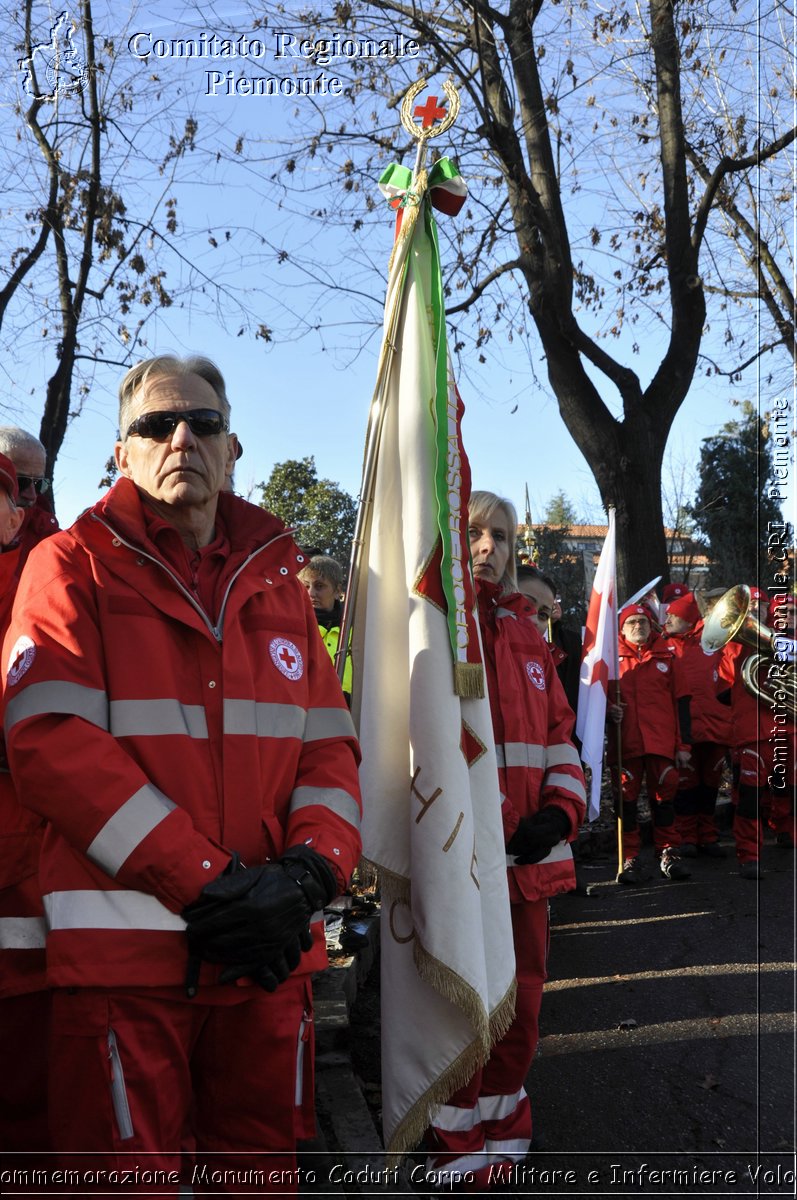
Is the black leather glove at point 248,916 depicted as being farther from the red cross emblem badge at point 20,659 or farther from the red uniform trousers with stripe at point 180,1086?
the red cross emblem badge at point 20,659

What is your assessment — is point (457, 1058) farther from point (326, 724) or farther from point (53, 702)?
point (53, 702)

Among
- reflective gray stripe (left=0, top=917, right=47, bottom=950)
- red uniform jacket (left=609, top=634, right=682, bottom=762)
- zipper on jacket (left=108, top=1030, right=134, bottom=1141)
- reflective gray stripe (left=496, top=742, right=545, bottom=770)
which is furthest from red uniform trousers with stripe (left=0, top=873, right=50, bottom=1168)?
red uniform jacket (left=609, top=634, right=682, bottom=762)

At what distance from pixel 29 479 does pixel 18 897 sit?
1474 mm

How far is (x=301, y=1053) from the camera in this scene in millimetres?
2277

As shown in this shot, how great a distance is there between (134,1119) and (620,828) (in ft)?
21.5

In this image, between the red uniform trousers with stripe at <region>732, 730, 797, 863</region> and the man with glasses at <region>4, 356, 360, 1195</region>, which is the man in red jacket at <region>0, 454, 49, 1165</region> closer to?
the man with glasses at <region>4, 356, 360, 1195</region>

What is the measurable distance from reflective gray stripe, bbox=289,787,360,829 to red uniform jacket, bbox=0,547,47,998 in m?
0.64

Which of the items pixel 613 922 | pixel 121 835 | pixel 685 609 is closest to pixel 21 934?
pixel 121 835

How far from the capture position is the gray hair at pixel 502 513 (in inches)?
156

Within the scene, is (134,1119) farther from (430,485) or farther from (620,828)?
(620,828)

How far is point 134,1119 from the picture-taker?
2.01m

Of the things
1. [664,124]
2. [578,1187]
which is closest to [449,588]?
[578,1187]

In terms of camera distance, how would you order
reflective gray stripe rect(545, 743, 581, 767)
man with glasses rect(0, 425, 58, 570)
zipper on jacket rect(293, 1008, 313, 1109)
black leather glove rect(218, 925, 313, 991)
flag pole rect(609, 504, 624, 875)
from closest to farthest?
1. black leather glove rect(218, 925, 313, 991)
2. zipper on jacket rect(293, 1008, 313, 1109)
3. man with glasses rect(0, 425, 58, 570)
4. reflective gray stripe rect(545, 743, 581, 767)
5. flag pole rect(609, 504, 624, 875)

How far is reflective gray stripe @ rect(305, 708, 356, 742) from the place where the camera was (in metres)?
2.52
